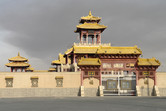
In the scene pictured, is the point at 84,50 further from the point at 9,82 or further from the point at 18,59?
the point at 18,59

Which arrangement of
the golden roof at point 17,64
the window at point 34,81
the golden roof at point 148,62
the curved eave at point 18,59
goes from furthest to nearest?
the curved eave at point 18,59, the golden roof at point 17,64, the golden roof at point 148,62, the window at point 34,81

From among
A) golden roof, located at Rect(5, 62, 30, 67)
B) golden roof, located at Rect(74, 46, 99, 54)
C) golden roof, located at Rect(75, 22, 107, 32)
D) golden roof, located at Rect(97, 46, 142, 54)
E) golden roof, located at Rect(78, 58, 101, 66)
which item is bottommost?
golden roof, located at Rect(78, 58, 101, 66)

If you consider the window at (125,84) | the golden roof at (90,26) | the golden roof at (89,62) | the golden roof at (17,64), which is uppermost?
the golden roof at (90,26)

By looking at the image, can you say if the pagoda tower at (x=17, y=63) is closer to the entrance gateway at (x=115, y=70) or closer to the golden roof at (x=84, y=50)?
the golden roof at (x=84, y=50)

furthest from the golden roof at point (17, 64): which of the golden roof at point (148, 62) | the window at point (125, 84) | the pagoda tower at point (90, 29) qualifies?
the golden roof at point (148, 62)

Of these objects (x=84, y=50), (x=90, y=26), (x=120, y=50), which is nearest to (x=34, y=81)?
(x=84, y=50)

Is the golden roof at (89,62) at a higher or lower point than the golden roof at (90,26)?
lower

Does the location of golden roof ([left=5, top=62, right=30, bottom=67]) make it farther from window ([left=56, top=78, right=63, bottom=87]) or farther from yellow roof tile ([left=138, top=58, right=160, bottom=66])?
yellow roof tile ([left=138, top=58, right=160, bottom=66])

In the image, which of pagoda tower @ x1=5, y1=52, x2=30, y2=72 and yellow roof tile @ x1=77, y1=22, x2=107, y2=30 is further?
pagoda tower @ x1=5, y1=52, x2=30, y2=72

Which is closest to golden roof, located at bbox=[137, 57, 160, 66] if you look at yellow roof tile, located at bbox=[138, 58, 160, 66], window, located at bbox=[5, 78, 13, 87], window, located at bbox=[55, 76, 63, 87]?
yellow roof tile, located at bbox=[138, 58, 160, 66]

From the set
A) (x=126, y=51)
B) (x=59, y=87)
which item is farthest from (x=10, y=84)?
(x=126, y=51)

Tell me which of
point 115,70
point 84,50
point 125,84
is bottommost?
point 125,84

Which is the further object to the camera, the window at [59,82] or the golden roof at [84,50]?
the golden roof at [84,50]

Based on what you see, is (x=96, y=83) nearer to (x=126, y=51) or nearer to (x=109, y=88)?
(x=109, y=88)
